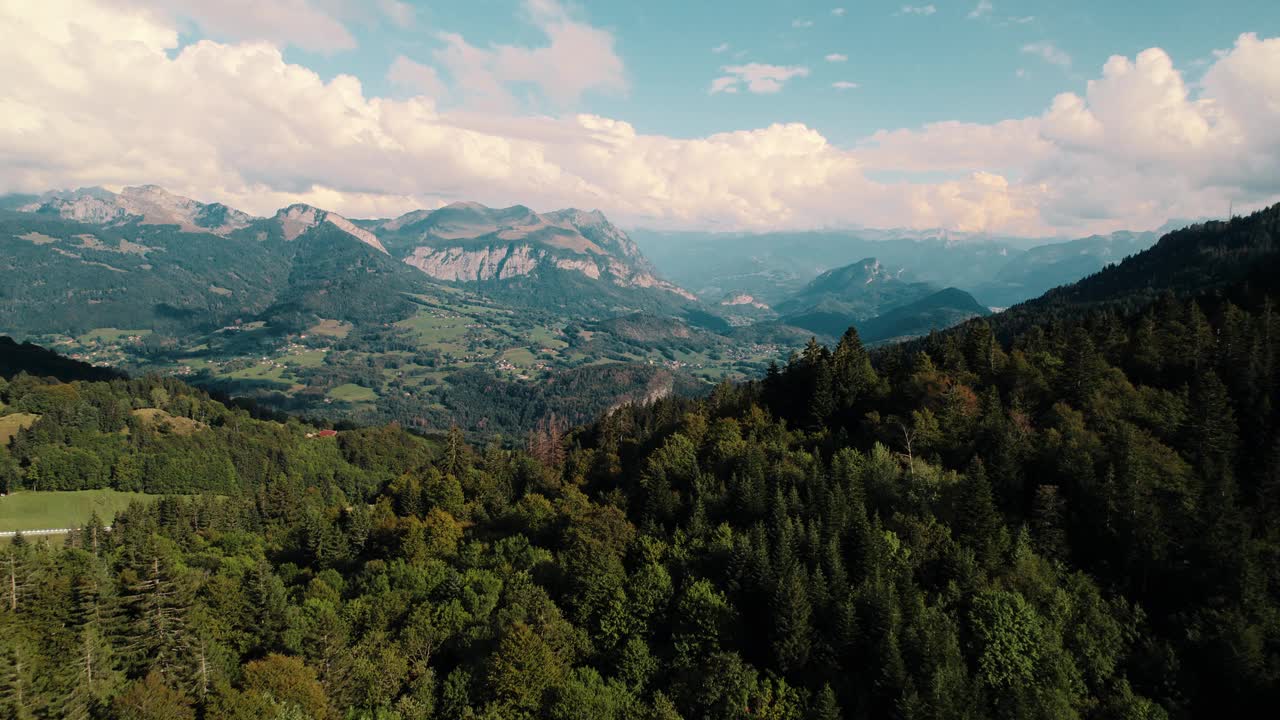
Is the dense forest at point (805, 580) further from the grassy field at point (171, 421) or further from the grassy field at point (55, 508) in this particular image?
the grassy field at point (171, 421)

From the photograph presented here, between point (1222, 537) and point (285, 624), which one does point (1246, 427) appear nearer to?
point (1222, 537)

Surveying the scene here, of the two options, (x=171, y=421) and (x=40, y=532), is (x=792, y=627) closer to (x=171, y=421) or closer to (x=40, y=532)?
(x=40, y=532)

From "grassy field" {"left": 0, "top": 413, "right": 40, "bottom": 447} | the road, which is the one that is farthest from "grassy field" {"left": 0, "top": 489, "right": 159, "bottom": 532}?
"grassy field" {"left": 0, "top": 413, "right": 40, "bottom": 447}

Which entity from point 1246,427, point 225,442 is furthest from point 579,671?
point 225,442

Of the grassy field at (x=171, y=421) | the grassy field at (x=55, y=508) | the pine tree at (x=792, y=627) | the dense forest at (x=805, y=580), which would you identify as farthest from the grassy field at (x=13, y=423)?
the pine tree at (x=792, y=627)

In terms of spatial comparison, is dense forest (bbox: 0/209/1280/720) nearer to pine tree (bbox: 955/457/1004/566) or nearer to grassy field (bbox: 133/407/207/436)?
pine tree (bbox: 955/457/1004/566)

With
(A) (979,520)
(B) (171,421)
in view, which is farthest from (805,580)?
(B) (171,421)
